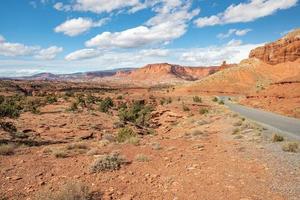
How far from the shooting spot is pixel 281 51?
8394 centimetres

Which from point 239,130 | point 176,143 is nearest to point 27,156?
point 176,143

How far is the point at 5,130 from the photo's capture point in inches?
778

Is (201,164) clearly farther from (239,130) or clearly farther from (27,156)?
(239,130)

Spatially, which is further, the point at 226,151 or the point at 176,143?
the point at 176,143

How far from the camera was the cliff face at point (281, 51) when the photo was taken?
8062 cm

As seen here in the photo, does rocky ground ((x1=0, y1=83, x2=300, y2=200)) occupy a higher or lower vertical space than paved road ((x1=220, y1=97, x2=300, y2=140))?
higher

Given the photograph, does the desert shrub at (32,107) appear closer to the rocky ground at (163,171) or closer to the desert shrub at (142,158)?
the rocky ground at (163,171)

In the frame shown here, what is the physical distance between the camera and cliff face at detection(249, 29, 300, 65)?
80.6m

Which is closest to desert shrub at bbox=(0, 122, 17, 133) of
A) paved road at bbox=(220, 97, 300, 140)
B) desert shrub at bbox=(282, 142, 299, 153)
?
desert shrub at bbox=(282, 142, 299, 153)

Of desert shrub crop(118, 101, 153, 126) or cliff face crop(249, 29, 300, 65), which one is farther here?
cliff face crop(249, 29, 300, 65)

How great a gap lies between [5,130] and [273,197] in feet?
57.4

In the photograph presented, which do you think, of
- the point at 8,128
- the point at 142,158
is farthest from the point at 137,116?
the point at 142,158

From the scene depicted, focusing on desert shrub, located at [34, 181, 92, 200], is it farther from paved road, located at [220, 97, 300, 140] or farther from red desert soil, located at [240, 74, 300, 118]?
red desert soil, located at [240, 74, 300, 118]

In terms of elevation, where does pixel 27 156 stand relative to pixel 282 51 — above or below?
below
